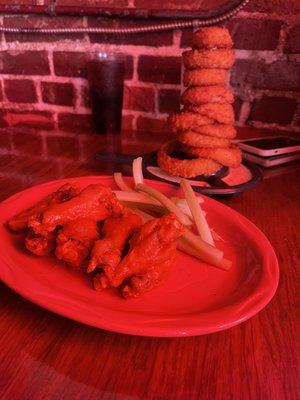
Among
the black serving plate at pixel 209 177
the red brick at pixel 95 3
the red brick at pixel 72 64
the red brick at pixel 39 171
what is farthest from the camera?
the red brick at pixel 72 64

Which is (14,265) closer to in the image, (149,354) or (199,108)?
(149,354)

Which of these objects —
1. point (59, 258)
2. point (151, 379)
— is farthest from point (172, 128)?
point (151, 379)

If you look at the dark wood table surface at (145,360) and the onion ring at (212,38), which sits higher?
the onion ring at (212,38)

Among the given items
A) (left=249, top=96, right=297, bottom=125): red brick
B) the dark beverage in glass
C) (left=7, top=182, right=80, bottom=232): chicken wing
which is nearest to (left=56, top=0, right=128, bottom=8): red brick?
the dark beverage in glass

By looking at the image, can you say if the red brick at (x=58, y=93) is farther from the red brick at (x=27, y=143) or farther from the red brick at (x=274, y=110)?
the red brick at (x=274, y=110)

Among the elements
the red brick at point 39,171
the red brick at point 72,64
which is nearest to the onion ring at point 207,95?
the red brick at point 39,171
